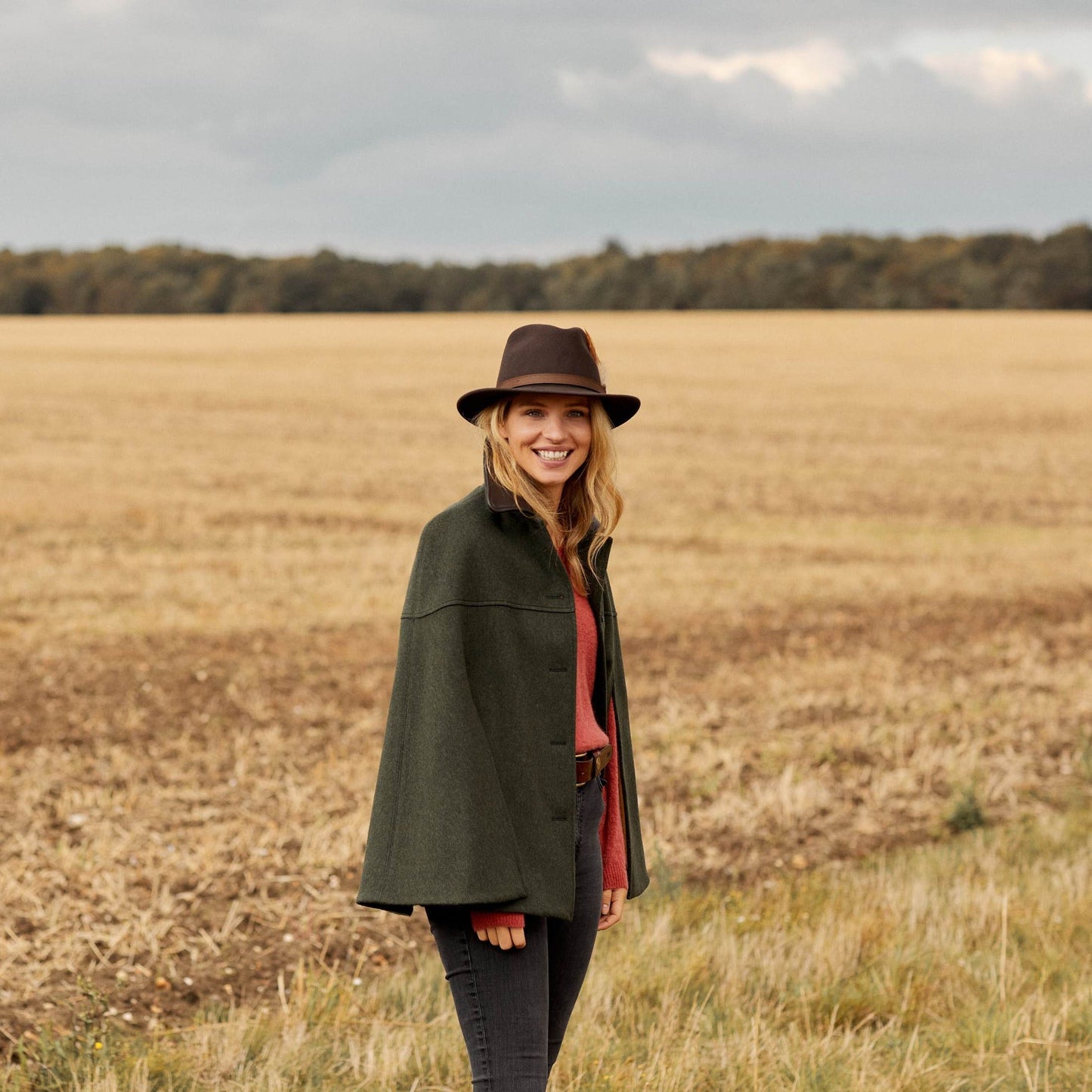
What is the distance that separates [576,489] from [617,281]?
70.7 meters

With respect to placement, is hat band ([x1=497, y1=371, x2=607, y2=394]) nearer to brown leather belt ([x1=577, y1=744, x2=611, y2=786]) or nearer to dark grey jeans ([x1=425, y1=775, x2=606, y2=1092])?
brown leather belt ([x1=577, y1=744, x2=611, y2=786])

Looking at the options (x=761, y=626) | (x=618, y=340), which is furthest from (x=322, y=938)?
(x=618, y=340)

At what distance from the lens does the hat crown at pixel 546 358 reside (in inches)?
112

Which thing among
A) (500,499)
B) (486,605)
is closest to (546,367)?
(500,499)

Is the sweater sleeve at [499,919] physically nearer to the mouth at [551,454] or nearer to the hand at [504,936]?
the hand at [504,936]

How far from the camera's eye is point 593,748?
115 inches

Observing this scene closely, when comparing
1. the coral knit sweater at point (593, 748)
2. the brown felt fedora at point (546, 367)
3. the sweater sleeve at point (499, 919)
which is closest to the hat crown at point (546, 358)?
the brown felt fedora at point (546, 367)

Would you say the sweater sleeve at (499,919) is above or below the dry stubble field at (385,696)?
above

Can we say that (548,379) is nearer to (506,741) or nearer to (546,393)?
(546,393)

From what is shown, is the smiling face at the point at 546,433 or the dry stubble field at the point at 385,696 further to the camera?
the dry stubble field at the point at 385,696

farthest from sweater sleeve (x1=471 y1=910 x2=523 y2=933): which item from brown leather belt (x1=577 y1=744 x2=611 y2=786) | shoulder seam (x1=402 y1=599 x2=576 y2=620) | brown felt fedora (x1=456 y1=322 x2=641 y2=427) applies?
brown felt fedora (x1=456 y1=322 x2=641 y2=427)

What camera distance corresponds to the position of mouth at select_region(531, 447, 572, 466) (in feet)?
9.61

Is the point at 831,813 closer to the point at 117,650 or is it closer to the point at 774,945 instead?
the point at 774,945

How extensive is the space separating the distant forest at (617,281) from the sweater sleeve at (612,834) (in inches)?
2731
